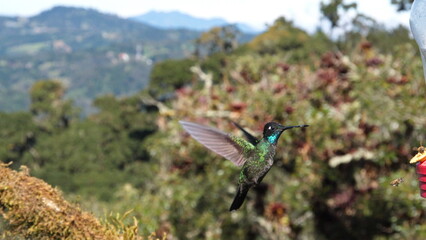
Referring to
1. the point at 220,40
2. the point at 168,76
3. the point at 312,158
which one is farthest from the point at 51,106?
the point at 312,158

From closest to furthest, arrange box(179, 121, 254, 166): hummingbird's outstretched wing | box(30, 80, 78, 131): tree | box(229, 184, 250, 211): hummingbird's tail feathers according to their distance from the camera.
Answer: box(229, 184, 250, 211): hummingbird's tail feathers < box(179, 121, 254, 166): hummingbird's outstretched wing < box(30, 80, 78, 131): tree

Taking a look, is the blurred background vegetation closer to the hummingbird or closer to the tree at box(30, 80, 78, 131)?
the hummingbird

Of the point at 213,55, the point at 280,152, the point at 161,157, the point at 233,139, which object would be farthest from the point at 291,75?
the point at 213,55

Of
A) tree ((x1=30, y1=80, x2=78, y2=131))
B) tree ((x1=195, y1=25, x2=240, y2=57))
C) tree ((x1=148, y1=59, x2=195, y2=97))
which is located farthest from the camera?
tree ((x1=30, y1=80, x2=78, y2=131))

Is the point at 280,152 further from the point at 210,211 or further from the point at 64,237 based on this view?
the point at 64,237

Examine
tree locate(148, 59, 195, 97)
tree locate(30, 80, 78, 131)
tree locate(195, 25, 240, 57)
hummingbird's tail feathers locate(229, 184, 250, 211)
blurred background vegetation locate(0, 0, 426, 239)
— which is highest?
hummingbird's tail feathers locate(229, 184, 250, 211)

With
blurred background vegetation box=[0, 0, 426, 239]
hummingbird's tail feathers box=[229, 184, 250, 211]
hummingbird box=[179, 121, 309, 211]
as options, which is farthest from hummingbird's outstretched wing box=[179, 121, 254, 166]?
blurred background vegetation box=[0, 0, 426, 239]

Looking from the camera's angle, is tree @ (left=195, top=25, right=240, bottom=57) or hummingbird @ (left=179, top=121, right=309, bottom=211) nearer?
hummingbird @ (left=179, top=121, right=309, bottom=211)

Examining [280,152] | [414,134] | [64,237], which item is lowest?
[280,152]

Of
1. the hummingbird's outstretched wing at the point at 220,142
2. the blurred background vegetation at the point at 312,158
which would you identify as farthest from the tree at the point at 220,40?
the hummingbird's outstretched wing at the point at 220,142
